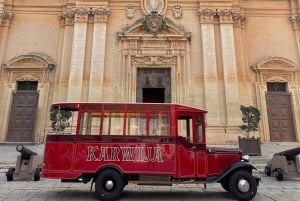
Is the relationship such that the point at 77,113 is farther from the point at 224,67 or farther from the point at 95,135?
the point at 224,67

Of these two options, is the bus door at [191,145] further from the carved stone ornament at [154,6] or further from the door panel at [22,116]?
the door panel at [22,116]

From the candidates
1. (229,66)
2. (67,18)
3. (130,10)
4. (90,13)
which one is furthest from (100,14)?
(229,66)

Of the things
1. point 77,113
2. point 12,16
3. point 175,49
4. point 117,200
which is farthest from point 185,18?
point 117,200

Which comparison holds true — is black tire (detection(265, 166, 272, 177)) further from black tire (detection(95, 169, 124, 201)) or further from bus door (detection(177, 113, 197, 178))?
black tire (detection(95, 169, 124, 201))

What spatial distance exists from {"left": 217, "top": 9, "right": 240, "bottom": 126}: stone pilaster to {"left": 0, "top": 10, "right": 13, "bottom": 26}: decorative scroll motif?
14.0 metres

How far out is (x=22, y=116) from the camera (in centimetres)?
1661

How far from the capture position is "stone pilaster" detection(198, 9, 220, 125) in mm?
15766

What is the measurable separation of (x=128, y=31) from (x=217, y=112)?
7.56 meters

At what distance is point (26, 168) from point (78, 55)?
922cm

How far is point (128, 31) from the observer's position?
55.0 ft

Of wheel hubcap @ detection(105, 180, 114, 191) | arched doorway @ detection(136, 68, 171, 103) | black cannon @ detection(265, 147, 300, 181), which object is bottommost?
wheel hubcap @ detection(105, 180, 114, 191)

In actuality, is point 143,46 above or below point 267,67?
above

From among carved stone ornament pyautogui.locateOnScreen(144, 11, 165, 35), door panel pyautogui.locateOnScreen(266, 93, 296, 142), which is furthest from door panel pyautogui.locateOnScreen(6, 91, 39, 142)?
door panel pyautogui.locateOnScreen(266, 93, 296, 142)

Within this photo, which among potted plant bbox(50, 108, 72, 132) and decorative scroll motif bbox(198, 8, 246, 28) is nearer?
potted plant bbox(50, 108, 72, 132)
